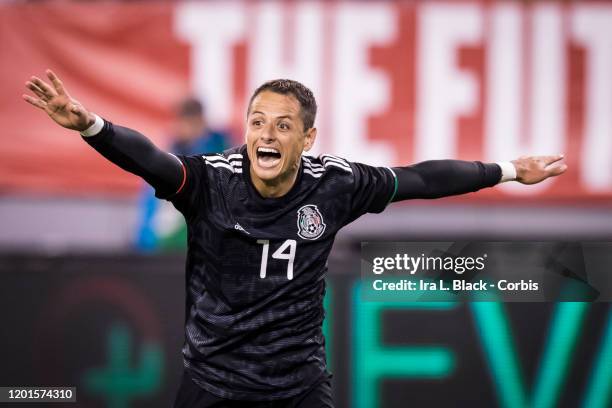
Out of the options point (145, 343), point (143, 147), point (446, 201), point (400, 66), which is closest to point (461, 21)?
point (400, 66)

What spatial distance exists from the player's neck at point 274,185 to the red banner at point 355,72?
3980mm

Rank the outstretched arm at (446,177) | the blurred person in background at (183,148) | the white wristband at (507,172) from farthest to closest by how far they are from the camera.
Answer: the blurred person in background at (183,148)
the white wristband at (507,172)
the outstretched arm at (446,177)

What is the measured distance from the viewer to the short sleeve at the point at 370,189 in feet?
10.9

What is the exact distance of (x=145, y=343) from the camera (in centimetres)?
430

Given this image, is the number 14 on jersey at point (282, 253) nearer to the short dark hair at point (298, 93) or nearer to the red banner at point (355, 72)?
the short dark hair at point (298, 93)

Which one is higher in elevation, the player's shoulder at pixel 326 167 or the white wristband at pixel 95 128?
the player's shoulder at pixel 326 167

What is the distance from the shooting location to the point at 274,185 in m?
3.19

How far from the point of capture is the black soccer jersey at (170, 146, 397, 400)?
305 centimetres

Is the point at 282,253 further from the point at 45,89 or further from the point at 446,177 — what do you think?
the point at 45,89

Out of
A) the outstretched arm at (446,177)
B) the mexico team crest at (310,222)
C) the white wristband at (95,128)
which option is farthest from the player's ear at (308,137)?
the white wristband at (95,128)

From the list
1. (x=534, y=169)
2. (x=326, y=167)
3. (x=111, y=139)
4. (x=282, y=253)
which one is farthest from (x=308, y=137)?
(x=534, y=169)

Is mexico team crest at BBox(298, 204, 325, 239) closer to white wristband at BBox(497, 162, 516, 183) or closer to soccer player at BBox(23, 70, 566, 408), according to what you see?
soccer player at BBox(23, 70, 566, 408)

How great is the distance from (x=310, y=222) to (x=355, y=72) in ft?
13.8

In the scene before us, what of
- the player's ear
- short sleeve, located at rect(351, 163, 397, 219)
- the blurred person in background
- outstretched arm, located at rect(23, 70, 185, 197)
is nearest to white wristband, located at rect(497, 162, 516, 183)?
short sleeve, located at rect(351, 163, 397, 219)
